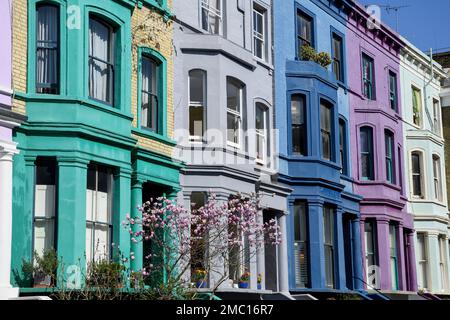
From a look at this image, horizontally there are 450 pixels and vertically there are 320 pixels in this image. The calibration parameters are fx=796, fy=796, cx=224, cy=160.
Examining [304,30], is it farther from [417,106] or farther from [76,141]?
[76,141]

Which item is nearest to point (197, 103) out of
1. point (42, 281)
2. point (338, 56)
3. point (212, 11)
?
point (212, 11)

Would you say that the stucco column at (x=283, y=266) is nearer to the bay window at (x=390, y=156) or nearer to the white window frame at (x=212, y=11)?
the white window frame at (x=212, y=11)

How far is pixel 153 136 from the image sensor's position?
1897cm

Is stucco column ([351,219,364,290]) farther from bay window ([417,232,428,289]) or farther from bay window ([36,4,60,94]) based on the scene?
bay window ([36,4,60,94])

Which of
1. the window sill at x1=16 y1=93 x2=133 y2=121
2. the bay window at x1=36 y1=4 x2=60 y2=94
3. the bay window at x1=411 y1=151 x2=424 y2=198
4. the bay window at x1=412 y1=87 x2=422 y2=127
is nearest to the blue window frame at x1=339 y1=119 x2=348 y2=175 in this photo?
the bay window at x1=411 y1=151 x2=424 y2=198

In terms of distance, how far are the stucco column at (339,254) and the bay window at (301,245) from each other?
62.4 inches

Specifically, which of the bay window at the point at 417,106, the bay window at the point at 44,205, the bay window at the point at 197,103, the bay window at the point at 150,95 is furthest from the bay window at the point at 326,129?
the bay window at the point at 44,205

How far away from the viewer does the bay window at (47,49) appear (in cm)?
1625

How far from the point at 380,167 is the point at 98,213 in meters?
14.5

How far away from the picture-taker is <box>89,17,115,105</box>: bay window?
17.3 m

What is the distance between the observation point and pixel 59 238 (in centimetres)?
1534

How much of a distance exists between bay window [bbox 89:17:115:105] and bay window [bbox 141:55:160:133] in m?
1.59

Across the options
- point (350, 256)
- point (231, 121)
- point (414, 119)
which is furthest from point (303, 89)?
point (414, 119)
